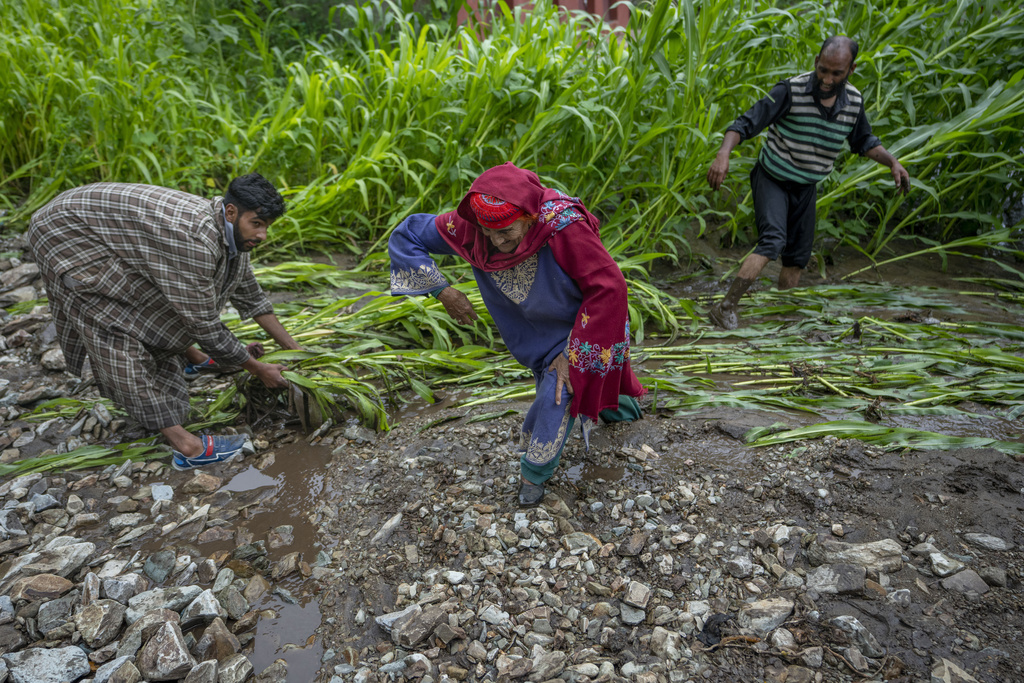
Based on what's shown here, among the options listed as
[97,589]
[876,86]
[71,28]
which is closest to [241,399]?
[97,589]

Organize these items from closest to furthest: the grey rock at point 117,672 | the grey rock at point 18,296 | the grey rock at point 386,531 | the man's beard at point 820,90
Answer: the grey rock at point 117,672, the grey rock at point 386,531, the man's beard at point 820,90, the grey rock at point 18,296

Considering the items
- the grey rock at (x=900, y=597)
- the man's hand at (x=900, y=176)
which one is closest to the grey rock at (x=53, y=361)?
the grey rock at (x=900, y=597)

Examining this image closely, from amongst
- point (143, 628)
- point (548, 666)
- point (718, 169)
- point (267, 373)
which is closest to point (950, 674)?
point (548, 666)

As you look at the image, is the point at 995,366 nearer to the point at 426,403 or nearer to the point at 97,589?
the point at 426,403

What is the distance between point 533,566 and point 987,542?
122 centimetres

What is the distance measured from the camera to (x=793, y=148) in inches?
130

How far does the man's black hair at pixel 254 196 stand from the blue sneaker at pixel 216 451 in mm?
888

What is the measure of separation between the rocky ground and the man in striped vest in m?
1.39

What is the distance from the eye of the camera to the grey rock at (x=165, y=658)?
1495mm

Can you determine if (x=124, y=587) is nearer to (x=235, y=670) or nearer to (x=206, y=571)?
(x=206, y=571)

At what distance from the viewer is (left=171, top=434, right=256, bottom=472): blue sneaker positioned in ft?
7.67

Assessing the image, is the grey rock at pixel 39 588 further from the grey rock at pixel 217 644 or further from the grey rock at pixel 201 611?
the grey rock at pixel 217 644

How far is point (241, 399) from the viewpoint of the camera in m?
2.69

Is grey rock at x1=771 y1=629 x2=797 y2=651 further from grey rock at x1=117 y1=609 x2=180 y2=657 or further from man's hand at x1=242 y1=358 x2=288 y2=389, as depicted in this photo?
man's hand at x1=242 y1=358 x2=288 y2=389
